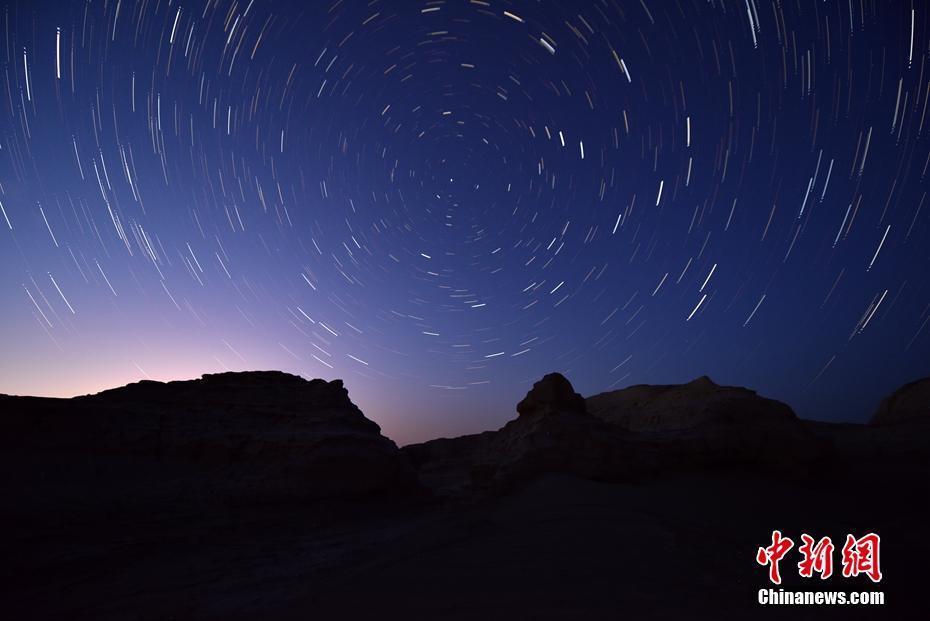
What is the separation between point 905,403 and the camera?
3253 cm

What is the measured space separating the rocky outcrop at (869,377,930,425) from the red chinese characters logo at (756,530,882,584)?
30.8 m

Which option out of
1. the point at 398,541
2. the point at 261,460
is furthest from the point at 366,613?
the point at 261,460

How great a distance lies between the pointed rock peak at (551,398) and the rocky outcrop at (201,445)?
21.9ft

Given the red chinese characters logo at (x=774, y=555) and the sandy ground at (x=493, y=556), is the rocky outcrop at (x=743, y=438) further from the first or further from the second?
the red chinese characters logo at (x=774, y=555)

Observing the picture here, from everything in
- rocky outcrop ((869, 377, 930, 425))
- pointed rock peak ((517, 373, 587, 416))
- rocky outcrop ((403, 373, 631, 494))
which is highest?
rocky outcrop ((869, 377, 930, 425))

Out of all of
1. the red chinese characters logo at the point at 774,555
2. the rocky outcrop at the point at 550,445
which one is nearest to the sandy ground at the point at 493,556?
the red chinese characters logo at the point at 774,555

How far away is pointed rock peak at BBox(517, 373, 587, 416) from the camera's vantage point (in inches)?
666

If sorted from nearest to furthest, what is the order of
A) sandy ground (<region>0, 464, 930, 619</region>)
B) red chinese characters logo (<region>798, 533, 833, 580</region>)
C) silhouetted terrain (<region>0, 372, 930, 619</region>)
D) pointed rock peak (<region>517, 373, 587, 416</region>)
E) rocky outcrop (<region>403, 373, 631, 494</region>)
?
sandy ground (<region>0, 464, 930, 619</region>)
silhouetted terrain (<region>0, 372, 930, 619</region>)
red chinese characters logo (<region>798, 533, 833, 580</region>)
rocky outcrop (<region>403, 373, 631, 494</region>)
pointed rock peak (<region>517, 373, 587, 416</region>)

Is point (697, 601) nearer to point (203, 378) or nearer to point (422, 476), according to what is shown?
point (203, 378)

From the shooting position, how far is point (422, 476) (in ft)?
109

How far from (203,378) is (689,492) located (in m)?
21.3

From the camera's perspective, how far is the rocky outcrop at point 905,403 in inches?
1206

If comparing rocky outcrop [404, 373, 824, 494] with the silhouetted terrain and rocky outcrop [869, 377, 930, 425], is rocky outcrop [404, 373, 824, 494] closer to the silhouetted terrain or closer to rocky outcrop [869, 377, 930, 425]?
the silhouetted terrain

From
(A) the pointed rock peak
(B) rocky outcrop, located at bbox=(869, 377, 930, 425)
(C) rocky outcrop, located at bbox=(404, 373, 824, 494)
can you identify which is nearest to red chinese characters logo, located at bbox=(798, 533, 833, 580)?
(C) rocky outcrop, located at bbox=(404, 373, 824, 494)
